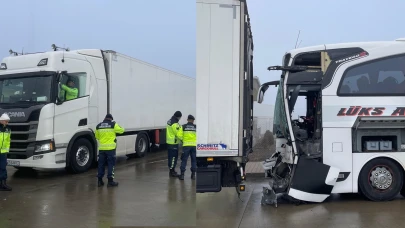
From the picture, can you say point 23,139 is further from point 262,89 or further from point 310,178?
point 310,178

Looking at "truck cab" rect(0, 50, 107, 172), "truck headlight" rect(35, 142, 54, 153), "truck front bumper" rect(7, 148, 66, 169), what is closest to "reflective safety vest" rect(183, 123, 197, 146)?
"truck cab" rect(0, 50, 107, 172)

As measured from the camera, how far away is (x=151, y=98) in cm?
962

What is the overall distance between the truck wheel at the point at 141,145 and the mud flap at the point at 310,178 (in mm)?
5804

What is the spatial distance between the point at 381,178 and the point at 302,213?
1815 mm

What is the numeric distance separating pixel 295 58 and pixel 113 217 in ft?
15.0

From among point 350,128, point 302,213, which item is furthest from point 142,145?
point 350,128

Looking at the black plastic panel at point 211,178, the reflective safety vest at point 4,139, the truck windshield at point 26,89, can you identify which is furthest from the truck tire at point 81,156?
the black plastic panel at point 211,178

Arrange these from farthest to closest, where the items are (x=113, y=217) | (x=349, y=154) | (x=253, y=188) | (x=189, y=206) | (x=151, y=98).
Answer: (x=151, y=98), (x=253, y=188), (x=349, y=154), (x=189, y=206), (x=113, y=217)

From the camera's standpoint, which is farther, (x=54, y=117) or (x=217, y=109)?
(x=54, y=117)

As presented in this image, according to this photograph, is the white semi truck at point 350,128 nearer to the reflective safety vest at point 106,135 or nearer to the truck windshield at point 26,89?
the reflective safety vest at point 106,135

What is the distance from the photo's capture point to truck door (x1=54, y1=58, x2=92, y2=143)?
9172 mm

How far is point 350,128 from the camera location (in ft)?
22.9

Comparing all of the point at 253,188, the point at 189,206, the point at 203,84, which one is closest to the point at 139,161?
the point at 253,188

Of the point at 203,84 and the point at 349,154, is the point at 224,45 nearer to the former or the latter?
the point at 203,84
